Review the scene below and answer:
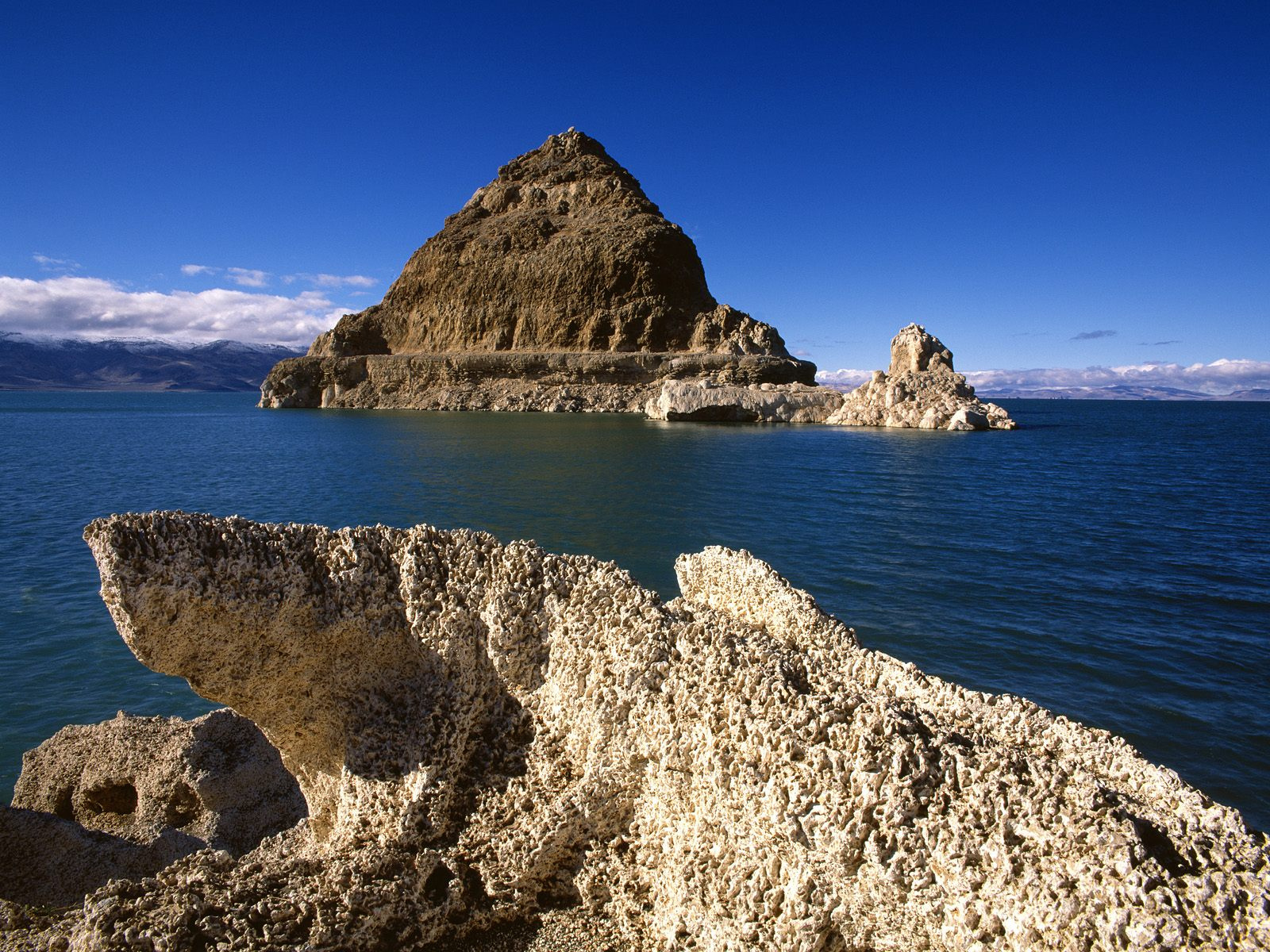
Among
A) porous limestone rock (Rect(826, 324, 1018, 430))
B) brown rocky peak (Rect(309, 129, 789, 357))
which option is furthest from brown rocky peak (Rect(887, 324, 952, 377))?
brown rocky peak (Rect(309, 129, 789, 357))

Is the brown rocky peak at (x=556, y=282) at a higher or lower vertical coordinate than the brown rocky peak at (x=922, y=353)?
higher

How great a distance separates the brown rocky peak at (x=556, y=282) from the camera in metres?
88.8

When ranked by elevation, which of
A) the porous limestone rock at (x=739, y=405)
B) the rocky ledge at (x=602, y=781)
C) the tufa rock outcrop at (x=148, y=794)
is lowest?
the tufa rock outcrop at (x=148, y=794)

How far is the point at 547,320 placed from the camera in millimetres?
91750

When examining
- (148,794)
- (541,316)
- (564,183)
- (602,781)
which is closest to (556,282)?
(541,316)

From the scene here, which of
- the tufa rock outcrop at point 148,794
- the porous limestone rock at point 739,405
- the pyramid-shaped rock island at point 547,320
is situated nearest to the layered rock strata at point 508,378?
the pyramid-shaped rock island at point 547,320

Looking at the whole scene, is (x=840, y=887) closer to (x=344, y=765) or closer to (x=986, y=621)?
(x=344, y=765)

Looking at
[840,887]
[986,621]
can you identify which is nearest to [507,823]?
[840,887]

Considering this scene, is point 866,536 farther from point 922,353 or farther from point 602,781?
point 922,353

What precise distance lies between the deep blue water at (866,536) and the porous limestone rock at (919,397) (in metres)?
11.2

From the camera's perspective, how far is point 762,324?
85.3m

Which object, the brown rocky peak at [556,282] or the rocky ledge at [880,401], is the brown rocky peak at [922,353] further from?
the brown rocky peak at [556,282]

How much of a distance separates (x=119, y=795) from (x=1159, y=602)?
1540cm

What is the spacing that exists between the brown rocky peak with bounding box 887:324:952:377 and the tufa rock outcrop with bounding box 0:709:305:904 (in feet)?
202
